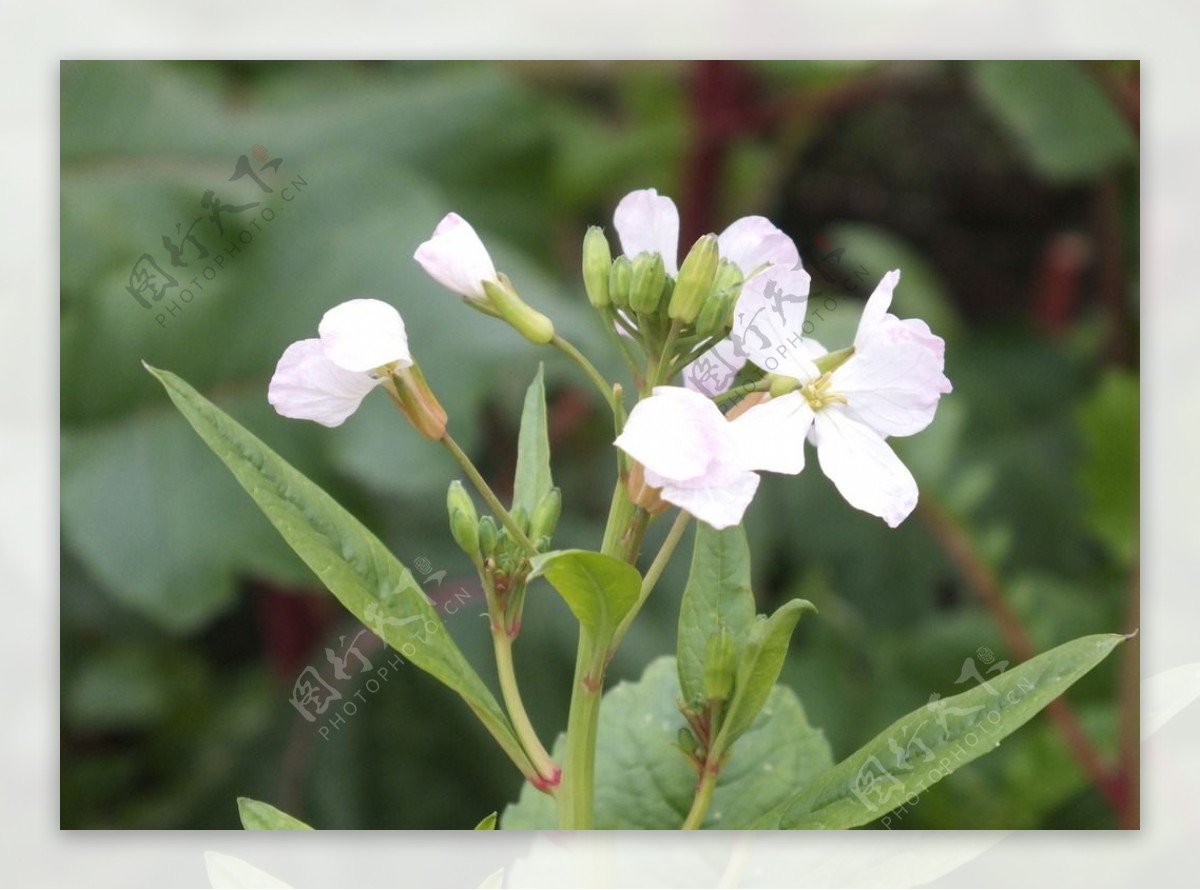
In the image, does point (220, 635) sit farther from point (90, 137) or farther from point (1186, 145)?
point (1186, 145)

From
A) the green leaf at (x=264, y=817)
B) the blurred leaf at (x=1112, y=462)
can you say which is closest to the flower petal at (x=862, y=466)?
the green leaf at (x=264, y=817)

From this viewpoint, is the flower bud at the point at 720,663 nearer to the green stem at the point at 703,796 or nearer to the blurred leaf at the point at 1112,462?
→ the green stem at the point at 703,796

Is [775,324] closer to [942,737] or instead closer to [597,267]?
[597,267]

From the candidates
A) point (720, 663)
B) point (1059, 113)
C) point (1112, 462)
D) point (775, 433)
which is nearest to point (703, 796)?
point (720, 663)

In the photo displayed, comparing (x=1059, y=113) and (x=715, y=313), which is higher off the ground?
(x=1059, y=113)

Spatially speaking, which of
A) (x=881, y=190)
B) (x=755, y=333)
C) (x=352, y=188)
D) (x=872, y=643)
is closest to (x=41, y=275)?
(x=352, y=188)

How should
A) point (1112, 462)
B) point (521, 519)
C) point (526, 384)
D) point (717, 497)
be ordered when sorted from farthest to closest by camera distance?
point (526, 384) → point (1112, 462) → point (521, 519) → point (717, 497)
